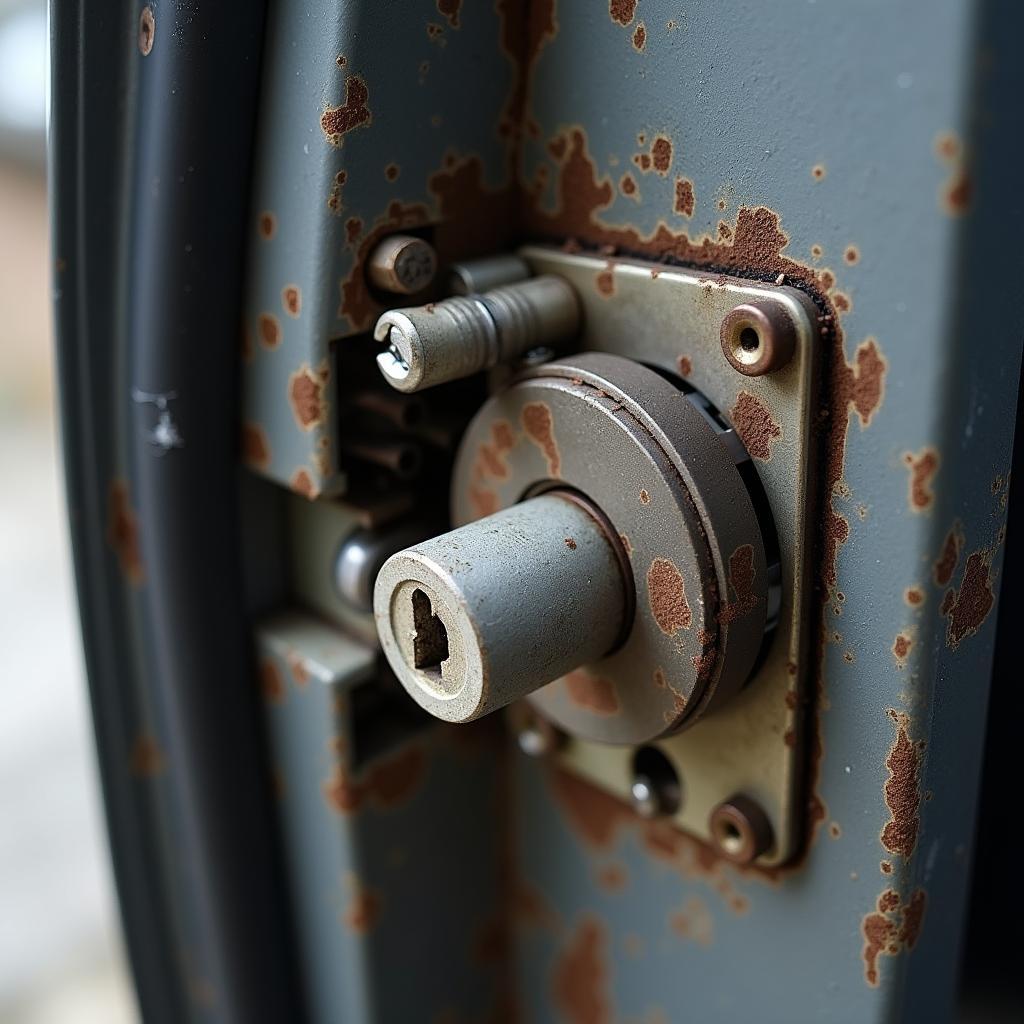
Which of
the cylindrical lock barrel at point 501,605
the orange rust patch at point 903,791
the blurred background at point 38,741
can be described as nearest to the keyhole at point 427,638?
the cylindrical lock barrel at point 501,605

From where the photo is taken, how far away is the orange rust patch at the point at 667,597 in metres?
0.51

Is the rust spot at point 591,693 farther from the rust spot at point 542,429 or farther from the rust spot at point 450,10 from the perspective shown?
the rust spot at point 450,10

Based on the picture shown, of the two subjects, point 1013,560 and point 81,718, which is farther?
point 81,718

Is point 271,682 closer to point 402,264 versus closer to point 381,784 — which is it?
Answer: point 381,784

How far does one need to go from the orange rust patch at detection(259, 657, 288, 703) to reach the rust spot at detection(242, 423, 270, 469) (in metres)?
0.13

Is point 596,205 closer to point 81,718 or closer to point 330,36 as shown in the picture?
point 330,36

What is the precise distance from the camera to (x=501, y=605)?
1.63 feet

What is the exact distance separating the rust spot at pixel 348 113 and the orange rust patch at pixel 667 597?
25 centimetres

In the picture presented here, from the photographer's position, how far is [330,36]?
51 centimetres

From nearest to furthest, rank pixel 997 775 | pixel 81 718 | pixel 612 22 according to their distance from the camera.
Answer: pixel 612 22 → pixel 997 775 → pixel 81 718

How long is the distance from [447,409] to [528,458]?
4.0 inches

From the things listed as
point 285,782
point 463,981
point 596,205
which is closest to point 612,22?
point 596,205

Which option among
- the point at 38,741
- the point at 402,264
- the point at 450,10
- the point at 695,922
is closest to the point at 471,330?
the point at 402,264

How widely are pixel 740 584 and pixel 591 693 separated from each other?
12 centimetres
